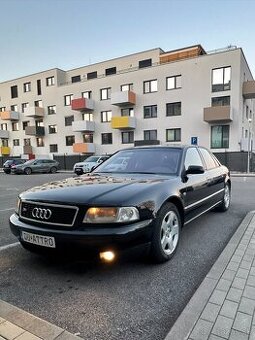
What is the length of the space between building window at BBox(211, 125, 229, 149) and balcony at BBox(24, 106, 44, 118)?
2435 centimetres

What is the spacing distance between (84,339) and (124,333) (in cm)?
32

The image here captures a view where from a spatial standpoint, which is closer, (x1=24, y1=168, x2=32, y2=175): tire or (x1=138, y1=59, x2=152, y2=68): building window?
(x1=24, y1=168, x2=32, y2=175): tire

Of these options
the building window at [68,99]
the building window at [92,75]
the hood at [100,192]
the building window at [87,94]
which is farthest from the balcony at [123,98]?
the hood at [100,192]

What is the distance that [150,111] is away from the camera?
28828 millimetres

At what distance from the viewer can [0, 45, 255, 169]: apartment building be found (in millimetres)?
24266

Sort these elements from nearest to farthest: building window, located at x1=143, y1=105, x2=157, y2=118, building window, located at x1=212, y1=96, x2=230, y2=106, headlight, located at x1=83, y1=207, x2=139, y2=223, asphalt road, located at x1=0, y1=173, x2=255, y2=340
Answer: asphalt road, located at x1=0, y1=173, x2=255, y2=340
headlight, located at x1=83, y1=207, x2=139, y2=223
building window, located at x1=212, y1=96, x2=230, y2=106
building window, located at x1=143, y1=105, x2=157, y2=118

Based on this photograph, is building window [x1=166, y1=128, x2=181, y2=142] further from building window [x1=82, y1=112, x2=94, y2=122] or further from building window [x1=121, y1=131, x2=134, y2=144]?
building window [x1=82, y1=112, x2=94, y2=122]

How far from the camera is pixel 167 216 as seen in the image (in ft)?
11.6

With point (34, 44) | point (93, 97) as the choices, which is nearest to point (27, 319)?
point (34, 44)

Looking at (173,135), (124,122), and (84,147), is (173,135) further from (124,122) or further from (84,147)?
(84,147)

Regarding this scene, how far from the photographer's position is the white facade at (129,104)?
80.4ft

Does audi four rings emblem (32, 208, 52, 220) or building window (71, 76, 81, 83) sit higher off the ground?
building window (71, 76, 81, 83)

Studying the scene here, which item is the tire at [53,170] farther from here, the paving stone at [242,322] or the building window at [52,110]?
the paving stone at [242,322]

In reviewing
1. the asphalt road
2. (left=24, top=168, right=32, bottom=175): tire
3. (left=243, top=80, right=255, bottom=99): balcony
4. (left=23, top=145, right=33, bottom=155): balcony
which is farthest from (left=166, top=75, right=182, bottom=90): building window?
the asphalt road
